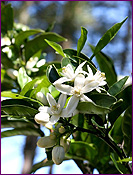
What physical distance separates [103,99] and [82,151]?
0.86 ft

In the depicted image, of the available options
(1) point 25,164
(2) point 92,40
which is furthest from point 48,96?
(2) point 92,40

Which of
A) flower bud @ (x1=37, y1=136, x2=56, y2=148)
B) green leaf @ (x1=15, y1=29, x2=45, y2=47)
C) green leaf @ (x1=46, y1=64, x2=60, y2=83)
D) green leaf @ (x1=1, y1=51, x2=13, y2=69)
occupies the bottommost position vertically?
flower bud @ (x1=37, y1=136, x2=56, y2=148)

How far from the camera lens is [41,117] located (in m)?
0.51

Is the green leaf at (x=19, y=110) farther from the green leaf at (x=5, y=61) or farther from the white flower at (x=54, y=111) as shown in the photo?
the green leaf at (x=5, y=61)

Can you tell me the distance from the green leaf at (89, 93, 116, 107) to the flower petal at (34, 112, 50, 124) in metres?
0.09

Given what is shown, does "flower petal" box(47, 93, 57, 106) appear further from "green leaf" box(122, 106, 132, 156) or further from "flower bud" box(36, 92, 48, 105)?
"green leaf" box(122, 106, 132, 156)

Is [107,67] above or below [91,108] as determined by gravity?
above

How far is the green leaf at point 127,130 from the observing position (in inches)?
25.6

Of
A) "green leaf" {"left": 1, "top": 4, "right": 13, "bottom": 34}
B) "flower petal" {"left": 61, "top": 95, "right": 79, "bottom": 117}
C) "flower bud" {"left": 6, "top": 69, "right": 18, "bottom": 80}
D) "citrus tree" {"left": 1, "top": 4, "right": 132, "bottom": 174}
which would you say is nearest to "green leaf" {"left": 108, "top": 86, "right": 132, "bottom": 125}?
"citrus tree" {"left": 1, "top": 4, "right": 132, "bottom": 174}

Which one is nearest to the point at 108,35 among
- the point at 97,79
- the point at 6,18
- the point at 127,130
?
the point at 97,79

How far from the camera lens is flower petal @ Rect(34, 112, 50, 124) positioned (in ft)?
1.68

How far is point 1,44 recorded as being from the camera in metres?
0.93

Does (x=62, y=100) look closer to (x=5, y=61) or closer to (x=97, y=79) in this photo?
(x=97, y=79)

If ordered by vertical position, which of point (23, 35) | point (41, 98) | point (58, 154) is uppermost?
point (23, 35)
